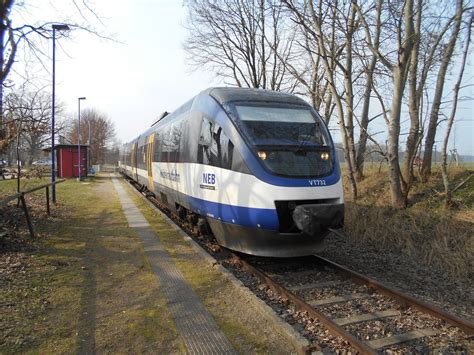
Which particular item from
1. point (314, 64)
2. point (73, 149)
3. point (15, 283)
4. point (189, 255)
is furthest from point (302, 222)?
point (73, 149)

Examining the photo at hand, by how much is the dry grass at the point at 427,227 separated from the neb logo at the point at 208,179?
4260mm

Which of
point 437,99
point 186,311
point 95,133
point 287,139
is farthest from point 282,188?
point 95,133

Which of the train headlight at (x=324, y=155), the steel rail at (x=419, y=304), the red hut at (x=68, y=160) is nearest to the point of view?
the steel rail at (x=419, y=304)

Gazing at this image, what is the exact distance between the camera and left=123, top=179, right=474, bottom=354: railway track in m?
4.09

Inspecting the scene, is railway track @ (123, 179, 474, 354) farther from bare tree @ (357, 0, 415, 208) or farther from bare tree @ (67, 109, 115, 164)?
bare tree @ (67, 109, 115, 164)

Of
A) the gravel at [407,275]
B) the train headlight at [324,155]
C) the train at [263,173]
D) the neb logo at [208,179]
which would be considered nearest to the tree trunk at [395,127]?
the gravel at [407,275]

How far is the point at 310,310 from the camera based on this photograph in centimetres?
468

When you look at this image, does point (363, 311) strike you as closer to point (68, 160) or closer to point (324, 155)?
point (324, 155)

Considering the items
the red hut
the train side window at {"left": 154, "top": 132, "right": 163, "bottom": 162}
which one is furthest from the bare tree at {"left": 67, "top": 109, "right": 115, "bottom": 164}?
the train side window at {"left": 154, "top": 132, "right": 163, "bottom": 162}

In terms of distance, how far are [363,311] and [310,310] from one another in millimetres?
754

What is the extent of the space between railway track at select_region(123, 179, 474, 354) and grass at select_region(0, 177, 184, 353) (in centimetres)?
163

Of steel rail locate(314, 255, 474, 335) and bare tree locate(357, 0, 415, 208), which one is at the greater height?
bare tree locate(357, 0, 415, 208)

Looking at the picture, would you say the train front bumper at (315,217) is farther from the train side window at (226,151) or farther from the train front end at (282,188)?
the train side window at (226,151)

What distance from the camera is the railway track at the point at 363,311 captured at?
13.4 ft
